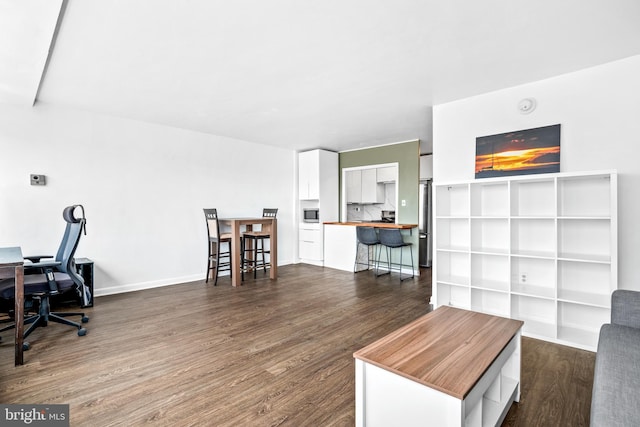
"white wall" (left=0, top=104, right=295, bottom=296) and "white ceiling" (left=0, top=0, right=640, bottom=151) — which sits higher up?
"white ceiling" (left=0, top=0, right=640, bottom=151)

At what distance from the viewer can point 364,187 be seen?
21.4 feet

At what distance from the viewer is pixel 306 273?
18.0 feet

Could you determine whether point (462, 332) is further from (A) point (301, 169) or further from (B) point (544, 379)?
(A) point (301, 169)

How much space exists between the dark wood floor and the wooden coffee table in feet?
0.97

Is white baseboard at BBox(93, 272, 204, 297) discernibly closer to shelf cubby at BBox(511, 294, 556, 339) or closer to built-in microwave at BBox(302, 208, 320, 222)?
built-in microwave at BBox(302, 208, 320, 222)

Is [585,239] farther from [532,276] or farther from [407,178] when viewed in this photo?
[407,178]

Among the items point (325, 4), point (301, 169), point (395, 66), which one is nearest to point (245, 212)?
point (301, 169)

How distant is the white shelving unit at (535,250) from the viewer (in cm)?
267

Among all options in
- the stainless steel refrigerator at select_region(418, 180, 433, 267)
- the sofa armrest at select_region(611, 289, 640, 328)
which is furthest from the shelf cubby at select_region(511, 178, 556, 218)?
the stainless steel refrigerator at select_region(418, 180, 433, 267)

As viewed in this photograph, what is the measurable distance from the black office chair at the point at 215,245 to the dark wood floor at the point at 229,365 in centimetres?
100

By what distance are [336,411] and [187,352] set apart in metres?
1.38

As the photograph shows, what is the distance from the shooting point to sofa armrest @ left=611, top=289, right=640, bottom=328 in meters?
1.77

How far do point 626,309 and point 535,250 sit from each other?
133 cm

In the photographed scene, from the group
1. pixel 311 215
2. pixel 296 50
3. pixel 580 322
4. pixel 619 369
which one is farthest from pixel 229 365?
pixel 311 215
